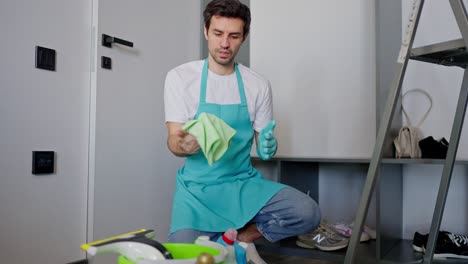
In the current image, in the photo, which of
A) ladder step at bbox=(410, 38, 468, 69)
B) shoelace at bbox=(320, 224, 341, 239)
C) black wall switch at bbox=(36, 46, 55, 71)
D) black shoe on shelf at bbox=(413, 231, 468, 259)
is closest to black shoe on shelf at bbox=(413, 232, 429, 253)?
black shoe on shelf at bbox=(413, 231, 468, 259)

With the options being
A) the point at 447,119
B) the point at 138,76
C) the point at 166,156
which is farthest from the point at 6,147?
the point at 447,119

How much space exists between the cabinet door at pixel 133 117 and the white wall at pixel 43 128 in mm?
59

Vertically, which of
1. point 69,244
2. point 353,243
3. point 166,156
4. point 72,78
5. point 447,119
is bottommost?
point 69,244

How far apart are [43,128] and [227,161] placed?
718 millimetres

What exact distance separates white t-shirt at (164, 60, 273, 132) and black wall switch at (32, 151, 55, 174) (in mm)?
518

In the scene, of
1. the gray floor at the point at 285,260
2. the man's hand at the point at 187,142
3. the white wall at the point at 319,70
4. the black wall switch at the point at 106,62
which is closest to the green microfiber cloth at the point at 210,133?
the man's hand at the point at 187,142

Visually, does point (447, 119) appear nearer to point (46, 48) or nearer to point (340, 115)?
point (340, 115)

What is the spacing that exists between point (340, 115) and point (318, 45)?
1.37 ft

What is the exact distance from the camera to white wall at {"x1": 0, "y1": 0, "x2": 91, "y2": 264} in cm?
139

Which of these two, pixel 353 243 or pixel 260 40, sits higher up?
pixel 260 40

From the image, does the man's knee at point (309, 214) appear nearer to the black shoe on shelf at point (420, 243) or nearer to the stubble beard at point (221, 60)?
the stubble beard at point (221, 60)

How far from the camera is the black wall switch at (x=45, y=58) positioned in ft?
4.85

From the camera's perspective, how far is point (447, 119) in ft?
6.17

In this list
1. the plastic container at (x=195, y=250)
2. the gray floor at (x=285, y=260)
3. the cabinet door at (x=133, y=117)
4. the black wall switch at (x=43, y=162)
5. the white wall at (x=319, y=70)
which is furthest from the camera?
the white wall at (x=319, y=70)
